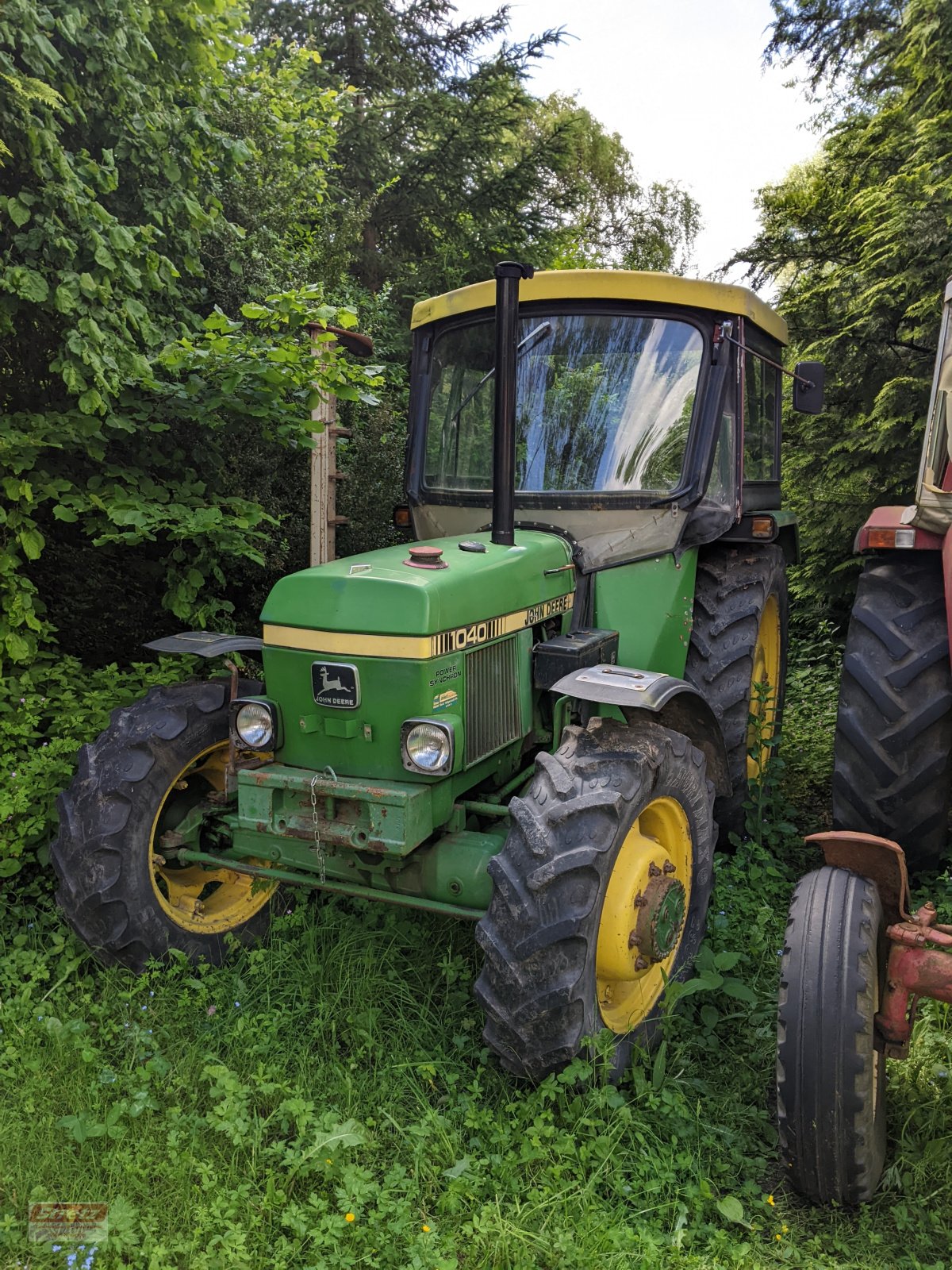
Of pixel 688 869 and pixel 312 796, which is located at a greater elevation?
pixel 312 796

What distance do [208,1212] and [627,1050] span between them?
3.80 feet

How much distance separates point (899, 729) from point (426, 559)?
1.77 meters

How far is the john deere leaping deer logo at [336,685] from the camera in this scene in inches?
108

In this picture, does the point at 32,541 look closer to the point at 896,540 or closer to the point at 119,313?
the point at 119,313

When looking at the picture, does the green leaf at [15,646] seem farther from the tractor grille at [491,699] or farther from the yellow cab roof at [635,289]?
the yellow cab roof at [635,289]

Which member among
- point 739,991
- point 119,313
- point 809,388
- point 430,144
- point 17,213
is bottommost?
point 739,991

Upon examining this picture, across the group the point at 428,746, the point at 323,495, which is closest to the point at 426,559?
the point at 428,746

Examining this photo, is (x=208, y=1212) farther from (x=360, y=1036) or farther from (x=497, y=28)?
(x=497, y=28)

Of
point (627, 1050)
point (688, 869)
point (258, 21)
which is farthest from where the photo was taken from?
point (258, 21)

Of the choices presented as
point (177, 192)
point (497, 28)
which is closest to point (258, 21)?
point (497, 28)

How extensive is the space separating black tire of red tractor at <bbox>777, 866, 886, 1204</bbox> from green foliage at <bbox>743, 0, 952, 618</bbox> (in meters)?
5.23

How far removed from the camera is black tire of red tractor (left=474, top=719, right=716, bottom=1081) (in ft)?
7.84

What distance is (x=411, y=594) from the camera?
2.70 meters

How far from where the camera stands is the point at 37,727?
162 inches
